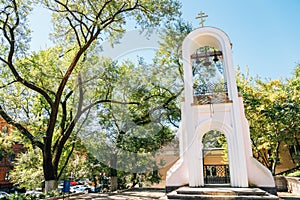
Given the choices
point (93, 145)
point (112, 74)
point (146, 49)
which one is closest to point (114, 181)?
point (93, 145)

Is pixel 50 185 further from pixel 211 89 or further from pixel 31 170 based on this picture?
pixel 211 89

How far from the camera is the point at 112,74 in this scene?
13.4 m

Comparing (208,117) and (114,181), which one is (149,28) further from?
(114,181)

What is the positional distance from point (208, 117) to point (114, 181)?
1094cm

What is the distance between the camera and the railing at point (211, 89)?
7906 mm

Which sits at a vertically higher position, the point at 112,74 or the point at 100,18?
the point at 100,18

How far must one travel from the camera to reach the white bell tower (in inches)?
262

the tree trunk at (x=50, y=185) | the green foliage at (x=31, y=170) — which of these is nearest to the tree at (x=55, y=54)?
the tree trunk at (x=50, y=185)

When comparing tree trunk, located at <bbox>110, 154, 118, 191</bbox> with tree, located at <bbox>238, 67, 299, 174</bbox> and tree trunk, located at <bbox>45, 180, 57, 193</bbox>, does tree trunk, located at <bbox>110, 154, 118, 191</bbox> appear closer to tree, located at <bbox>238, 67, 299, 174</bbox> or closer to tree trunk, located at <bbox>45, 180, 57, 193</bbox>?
tree trunk, located at <bbox>45, 180, 57, 193</bbox>

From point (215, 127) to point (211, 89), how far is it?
1.53m

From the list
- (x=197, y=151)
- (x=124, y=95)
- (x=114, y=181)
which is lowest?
(x=114, y=181)

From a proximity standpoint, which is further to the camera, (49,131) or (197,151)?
(49,131)

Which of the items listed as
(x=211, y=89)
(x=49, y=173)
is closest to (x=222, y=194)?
(x=211, y=89)

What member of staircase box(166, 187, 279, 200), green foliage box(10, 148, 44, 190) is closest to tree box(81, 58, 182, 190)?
green foliage box(10, 148, 44, 190)
